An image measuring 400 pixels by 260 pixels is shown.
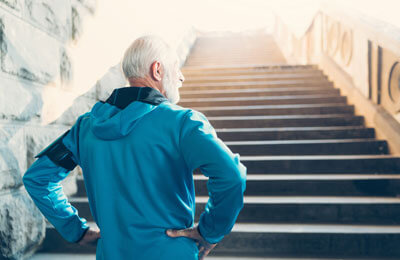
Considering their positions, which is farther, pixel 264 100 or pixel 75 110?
pixel 264 100

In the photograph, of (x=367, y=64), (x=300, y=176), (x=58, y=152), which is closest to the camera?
(x=58, y=152)

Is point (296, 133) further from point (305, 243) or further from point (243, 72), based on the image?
point (243, 72)

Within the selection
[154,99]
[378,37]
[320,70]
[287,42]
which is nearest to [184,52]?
[287,42]

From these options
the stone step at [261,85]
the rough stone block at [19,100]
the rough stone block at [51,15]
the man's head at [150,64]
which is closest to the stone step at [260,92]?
the stone step at [261,85]

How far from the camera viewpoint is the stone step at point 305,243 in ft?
8.09

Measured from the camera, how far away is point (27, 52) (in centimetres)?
236

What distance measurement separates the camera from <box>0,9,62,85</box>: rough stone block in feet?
7.01

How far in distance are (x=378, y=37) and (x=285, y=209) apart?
1.99 m

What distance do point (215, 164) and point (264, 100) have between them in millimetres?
4192

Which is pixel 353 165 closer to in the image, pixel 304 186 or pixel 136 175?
pixel 304 186

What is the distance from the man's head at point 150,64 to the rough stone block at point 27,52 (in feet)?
4.31

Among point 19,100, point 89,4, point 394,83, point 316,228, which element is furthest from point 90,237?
point 394,83

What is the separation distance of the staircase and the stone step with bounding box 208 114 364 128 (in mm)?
12

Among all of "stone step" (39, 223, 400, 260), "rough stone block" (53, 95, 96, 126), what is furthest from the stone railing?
"rough stone block" (53, 95, 96, 126)
